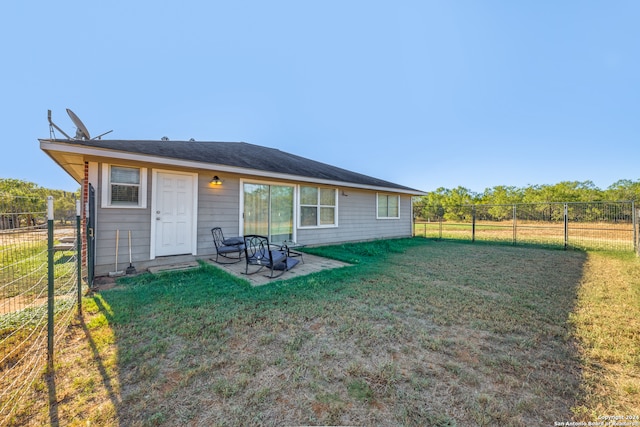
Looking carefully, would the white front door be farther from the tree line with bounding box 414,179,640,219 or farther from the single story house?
the tree line with bounding box 414,179,640,219

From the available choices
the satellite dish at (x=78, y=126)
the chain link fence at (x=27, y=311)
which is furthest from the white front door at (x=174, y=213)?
the satellite dish at (x=78, y=126)

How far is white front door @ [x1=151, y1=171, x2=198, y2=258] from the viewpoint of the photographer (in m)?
5.56

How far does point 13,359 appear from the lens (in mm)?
2246

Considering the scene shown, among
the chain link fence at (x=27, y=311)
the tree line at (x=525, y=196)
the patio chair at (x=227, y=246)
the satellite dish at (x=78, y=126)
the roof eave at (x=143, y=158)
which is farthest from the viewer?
the tree line at (x=525, y=196)

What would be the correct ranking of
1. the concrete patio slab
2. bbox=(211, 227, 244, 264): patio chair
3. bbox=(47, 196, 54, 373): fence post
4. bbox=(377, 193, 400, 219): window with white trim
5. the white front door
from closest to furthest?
bbox=(47, 196, 54, 373): fence post, the concrete patio slab, the white front door, bbox=(211, 227, 244, 264): patio chair, bbox=(377, 193, 400, 219): window with white trim

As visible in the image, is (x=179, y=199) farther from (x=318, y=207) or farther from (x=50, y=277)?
(x=318, y=207)

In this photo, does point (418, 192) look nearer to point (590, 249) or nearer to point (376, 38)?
point (590, 249)

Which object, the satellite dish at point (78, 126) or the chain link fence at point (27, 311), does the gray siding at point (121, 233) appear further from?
the satellite dish at point (78, 126)

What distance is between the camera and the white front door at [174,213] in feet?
18.2

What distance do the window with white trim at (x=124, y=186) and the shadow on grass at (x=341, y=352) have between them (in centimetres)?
175

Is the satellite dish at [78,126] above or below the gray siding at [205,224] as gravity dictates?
above

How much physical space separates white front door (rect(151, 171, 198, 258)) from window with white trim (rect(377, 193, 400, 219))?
295 inches

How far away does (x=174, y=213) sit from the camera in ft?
19.0

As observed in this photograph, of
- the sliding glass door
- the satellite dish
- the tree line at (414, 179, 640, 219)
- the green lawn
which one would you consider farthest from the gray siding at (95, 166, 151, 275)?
the tree line at (414, 179, 640, 219)
